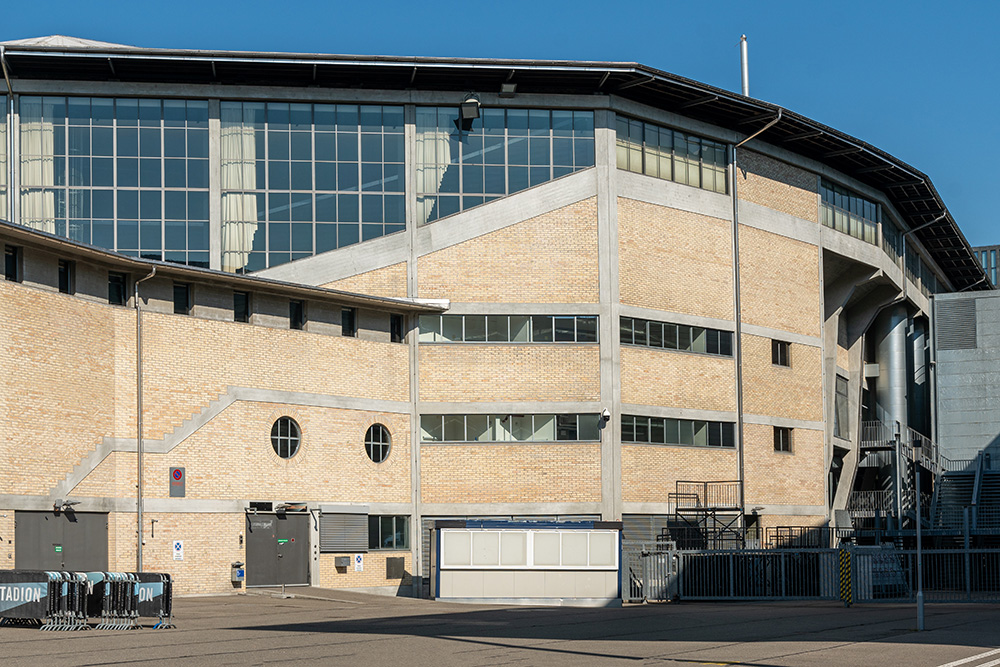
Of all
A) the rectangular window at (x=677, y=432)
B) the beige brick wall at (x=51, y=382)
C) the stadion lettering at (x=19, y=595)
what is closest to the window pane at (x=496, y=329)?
the rectangular window at (x=677, y=432)

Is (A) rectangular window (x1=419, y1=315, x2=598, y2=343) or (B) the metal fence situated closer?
(B) the metal fence

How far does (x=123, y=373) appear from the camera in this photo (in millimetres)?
36156

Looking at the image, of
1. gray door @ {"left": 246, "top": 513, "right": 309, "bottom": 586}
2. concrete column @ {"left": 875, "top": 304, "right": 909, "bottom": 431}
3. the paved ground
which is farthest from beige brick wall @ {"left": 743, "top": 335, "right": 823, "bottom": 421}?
gray door @ {"left": 246, "top": 513, "right": 309, "bottom": 586}

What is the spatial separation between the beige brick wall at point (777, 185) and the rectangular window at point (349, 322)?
16.4 metres

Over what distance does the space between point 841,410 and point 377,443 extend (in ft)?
83.4

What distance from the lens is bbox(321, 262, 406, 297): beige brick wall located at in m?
42.8

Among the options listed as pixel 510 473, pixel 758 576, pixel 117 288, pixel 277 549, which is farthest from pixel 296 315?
pixel 758 576

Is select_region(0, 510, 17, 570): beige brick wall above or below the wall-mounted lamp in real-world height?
below

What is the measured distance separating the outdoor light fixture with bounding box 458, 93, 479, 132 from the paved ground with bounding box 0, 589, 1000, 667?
1840 cm

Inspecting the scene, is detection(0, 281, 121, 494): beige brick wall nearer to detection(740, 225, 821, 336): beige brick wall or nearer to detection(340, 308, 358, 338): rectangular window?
detection(340, 308, 358, 338): rectangular window

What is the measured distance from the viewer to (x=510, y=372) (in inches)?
1732

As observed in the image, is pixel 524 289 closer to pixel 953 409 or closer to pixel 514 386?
pixel 514 386

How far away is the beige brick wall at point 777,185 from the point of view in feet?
162

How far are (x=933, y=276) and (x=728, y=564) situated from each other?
39.6 meters
